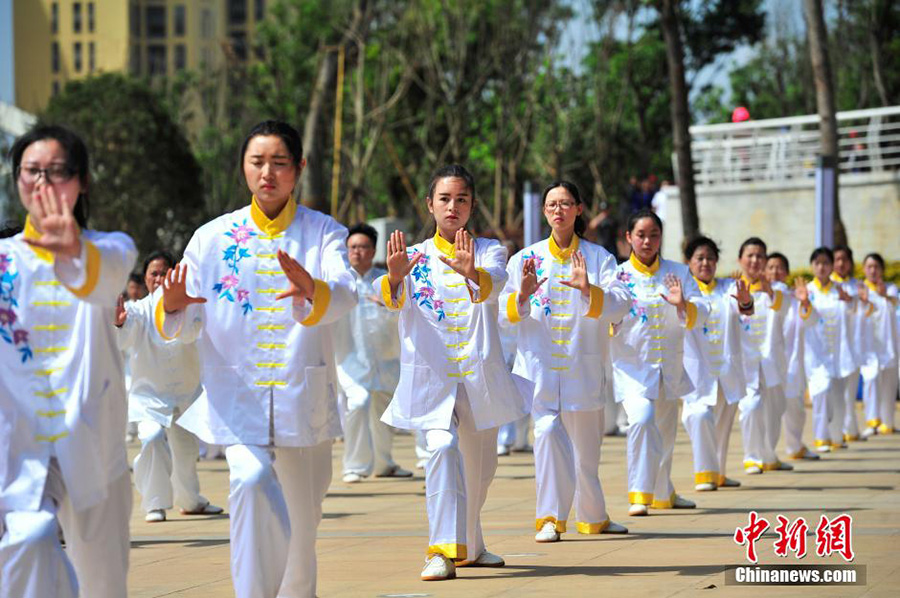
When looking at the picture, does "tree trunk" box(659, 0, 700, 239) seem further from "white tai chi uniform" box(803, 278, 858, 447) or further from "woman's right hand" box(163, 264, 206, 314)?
"woman's right hand" box(163, 264, 206, 314)

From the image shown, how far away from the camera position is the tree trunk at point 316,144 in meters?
25.1

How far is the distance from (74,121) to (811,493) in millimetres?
21363

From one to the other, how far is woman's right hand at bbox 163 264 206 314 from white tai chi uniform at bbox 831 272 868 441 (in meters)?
11.7

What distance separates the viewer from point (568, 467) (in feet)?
31.3

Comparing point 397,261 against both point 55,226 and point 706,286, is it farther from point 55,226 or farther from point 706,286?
point 706,286

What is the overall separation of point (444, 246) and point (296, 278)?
2.24 meters

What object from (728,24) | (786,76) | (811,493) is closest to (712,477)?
(811,493)

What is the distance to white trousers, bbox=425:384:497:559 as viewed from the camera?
26.9 feet

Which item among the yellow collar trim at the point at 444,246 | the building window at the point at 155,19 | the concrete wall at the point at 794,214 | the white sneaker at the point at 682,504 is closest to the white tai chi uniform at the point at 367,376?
the white sneaker at the point at 682,504

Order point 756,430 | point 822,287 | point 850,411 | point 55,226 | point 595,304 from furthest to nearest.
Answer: point 850,411
point 822,287
point 756,430
point 595,304
point 55,226

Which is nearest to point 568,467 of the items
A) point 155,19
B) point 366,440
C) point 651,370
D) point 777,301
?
point 651,370

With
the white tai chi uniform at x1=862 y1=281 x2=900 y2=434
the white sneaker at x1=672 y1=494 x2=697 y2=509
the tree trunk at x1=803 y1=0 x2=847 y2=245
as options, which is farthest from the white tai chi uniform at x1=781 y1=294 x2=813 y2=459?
the tree trunk at x1=803 y1=0 x2=847 y2=245

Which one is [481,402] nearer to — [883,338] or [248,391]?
[248,391]

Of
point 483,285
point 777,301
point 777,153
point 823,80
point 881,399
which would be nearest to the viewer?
point 483,285
